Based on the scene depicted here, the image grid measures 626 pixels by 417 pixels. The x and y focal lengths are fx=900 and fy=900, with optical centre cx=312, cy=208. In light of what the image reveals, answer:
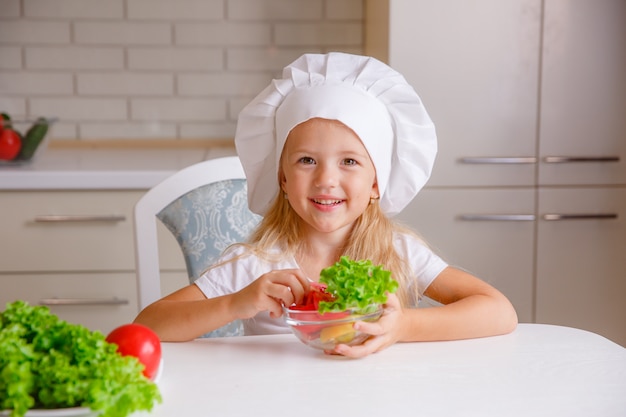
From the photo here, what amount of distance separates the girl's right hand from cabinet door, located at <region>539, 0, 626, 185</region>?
1682 millimetres

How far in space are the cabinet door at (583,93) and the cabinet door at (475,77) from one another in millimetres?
46

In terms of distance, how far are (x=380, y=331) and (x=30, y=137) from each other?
6.29 feet

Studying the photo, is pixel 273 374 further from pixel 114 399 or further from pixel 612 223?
pixel 612 223

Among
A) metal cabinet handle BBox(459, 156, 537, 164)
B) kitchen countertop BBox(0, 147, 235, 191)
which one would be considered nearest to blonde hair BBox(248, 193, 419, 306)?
kitchen countertop BBox(0, 147, 235, 191)

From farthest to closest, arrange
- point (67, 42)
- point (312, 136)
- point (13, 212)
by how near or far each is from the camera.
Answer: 1. point (67, 42)
2. point (13, 212)
3. point (312, 136)

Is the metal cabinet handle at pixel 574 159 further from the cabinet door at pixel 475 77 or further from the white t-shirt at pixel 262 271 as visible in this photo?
the white t-shirt at pixel 262 271

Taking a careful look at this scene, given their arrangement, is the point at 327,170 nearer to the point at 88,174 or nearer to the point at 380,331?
the point at 380,331

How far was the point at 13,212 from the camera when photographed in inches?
106

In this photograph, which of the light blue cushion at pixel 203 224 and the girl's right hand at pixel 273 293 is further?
the light blue cushion at pixel 203 224

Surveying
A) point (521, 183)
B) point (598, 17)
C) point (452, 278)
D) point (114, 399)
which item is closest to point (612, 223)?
point (521, 183)

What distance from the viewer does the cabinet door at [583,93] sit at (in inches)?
108

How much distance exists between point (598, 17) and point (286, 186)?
5.25 ft

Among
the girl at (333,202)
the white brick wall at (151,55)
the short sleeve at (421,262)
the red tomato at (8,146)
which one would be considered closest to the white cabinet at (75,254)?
the red tomato at (8,146)

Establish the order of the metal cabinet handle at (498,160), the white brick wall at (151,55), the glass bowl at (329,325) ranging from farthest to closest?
the white brick wall at (151,55)
the metal cabinet handle at (498,160)
the glass bowl at (329,325)
